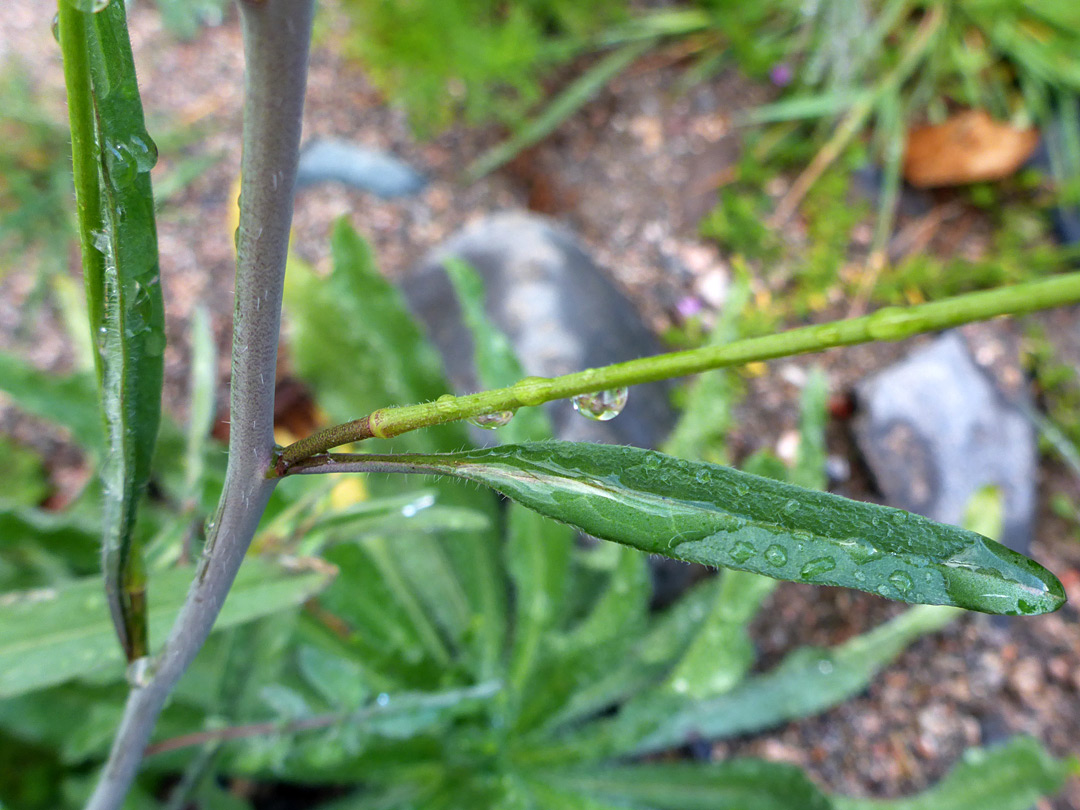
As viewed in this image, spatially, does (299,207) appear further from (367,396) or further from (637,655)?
(637,655)

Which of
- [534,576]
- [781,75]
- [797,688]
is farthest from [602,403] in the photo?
[781,75]

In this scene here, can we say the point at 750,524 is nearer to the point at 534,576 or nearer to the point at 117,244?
the point at 117,244

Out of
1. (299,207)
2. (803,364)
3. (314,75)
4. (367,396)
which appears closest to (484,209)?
(299,207)

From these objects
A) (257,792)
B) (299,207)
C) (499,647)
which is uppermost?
(299,207)

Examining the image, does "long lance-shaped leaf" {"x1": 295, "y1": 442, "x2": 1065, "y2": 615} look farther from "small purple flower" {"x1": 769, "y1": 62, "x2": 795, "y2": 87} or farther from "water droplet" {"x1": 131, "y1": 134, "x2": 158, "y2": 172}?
"small purple flower" {"x1": 769, "y1": 62, "x2": 795, "y2": 87}

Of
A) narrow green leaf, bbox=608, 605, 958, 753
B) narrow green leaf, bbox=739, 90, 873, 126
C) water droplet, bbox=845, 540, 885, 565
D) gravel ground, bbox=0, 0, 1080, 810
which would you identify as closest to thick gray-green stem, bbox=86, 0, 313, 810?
water droplet, bbox=845, 540, 885, 565

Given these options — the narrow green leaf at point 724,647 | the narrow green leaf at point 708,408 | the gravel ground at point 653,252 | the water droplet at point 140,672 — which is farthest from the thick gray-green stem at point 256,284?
the gravel ground at point 653,252
